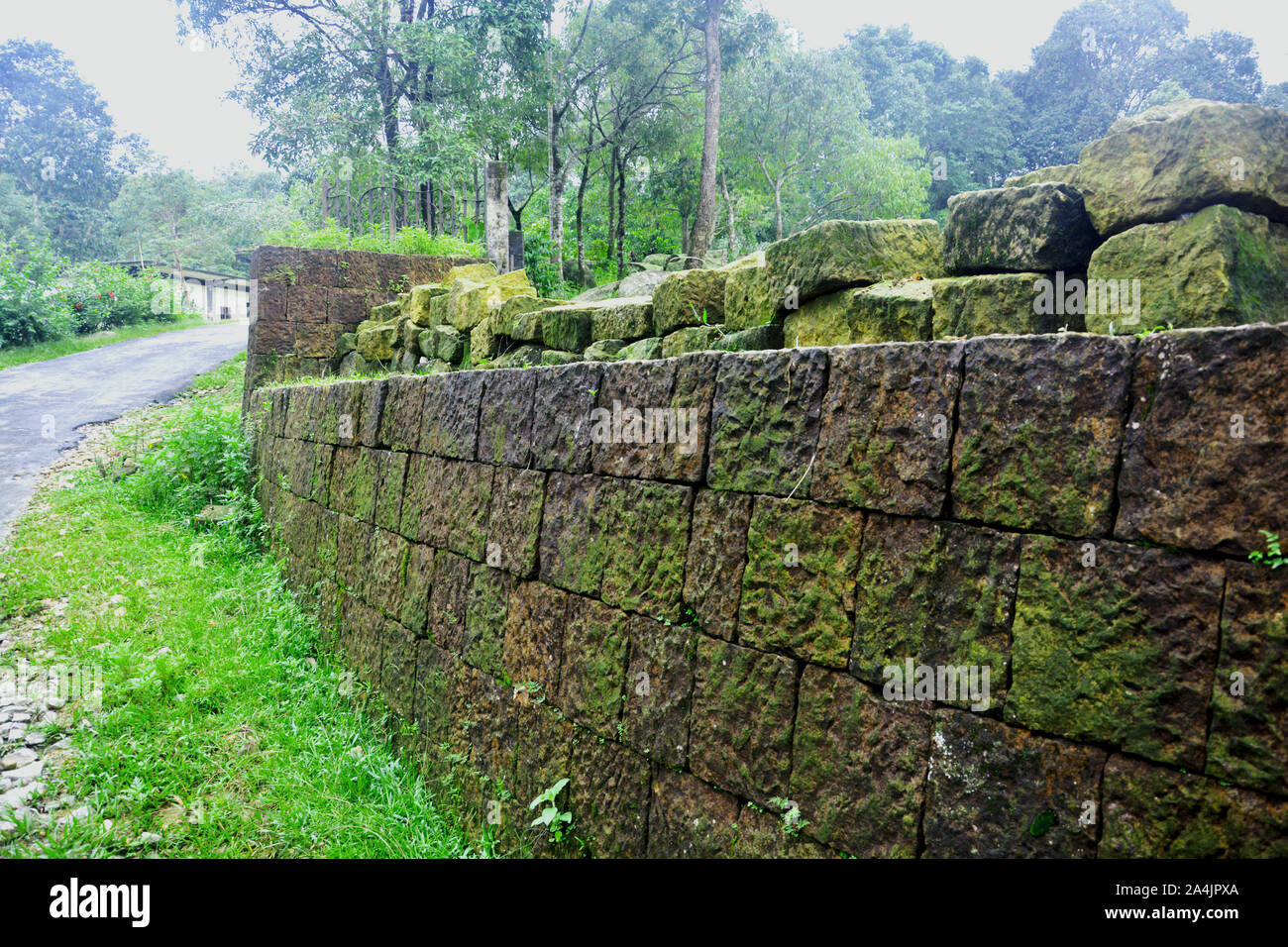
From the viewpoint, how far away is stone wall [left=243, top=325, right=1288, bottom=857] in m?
1.61

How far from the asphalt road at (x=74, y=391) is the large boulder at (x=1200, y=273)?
9.27 metres

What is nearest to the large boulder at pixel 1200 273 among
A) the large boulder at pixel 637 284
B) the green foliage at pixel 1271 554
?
the green foliage at pixel 1271 554

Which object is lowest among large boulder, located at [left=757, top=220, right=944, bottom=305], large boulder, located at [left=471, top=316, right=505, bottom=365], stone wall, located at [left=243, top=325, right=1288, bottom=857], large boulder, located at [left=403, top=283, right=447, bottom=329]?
stone wall, located at [left=243, top=325, right=1288, bottom=857]

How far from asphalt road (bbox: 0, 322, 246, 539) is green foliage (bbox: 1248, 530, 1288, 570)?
9.54 metres

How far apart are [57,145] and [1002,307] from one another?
59497mm

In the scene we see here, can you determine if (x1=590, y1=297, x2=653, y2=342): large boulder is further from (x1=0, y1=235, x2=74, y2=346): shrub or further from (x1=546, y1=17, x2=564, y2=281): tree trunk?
(x1=0, y1=235, x2=74, y2=346): shrub

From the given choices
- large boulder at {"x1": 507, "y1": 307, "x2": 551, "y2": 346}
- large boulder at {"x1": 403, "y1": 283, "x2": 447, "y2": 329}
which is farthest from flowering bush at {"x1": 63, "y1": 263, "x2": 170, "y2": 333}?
large boulder at {"x1": 507, "y1": 307, "x2": 551, "y2": 346}

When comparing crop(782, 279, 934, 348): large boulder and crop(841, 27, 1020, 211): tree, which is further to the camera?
crop(841, 27, 1020, 211): tree

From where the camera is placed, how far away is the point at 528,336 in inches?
204

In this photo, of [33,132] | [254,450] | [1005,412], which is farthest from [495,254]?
[33,132]

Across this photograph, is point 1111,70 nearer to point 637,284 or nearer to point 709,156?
point 709,156

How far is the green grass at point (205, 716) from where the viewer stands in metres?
3.91

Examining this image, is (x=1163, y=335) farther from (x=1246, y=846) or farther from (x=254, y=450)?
(x=254, y=450)
